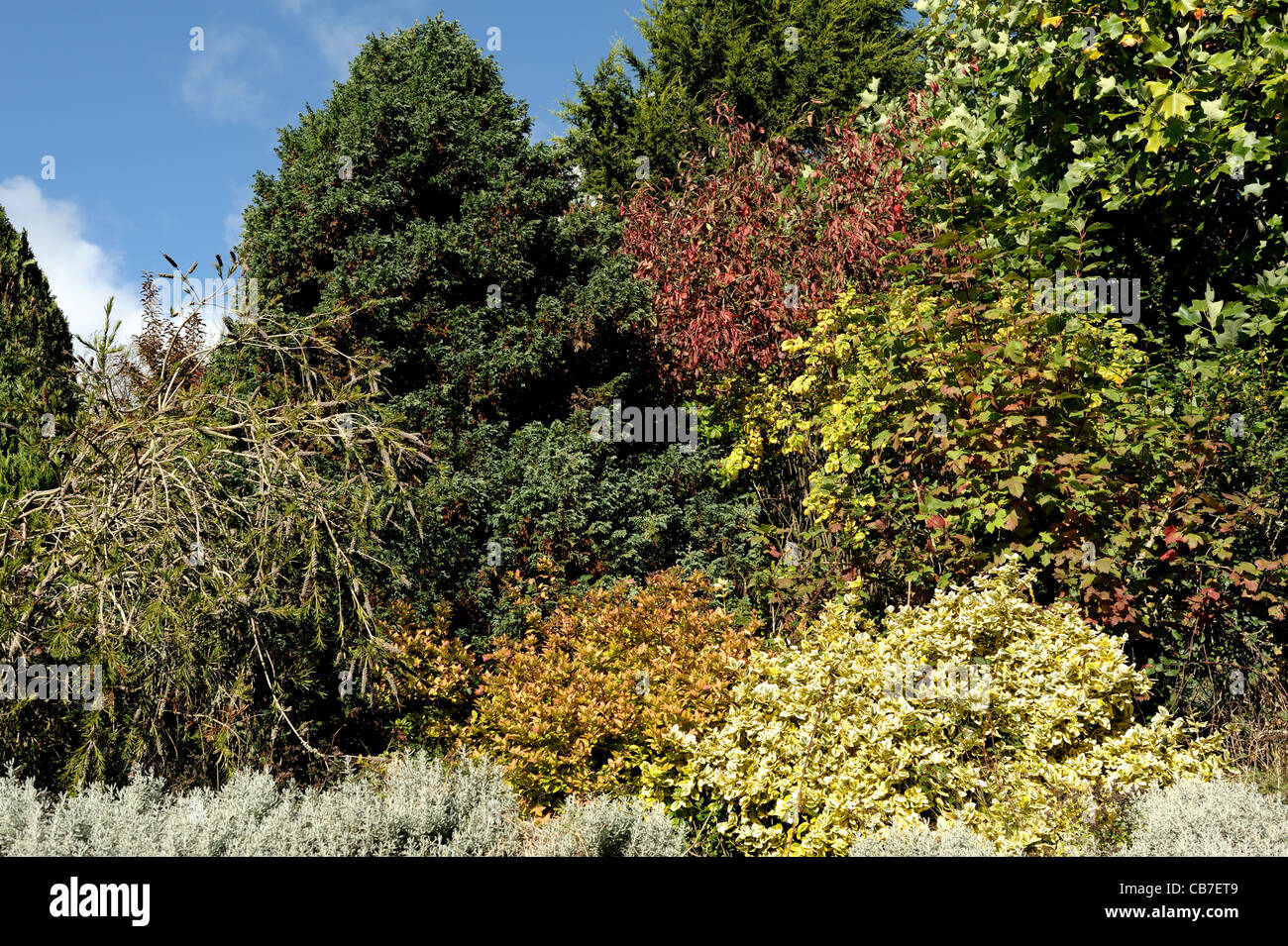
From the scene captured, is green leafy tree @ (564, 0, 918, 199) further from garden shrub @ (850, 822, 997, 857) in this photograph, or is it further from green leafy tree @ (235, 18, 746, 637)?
garden shrub @ (850, 822, 997, 857)

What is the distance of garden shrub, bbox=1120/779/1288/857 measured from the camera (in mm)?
2965

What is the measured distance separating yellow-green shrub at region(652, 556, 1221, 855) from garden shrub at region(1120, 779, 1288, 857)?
0.72ft

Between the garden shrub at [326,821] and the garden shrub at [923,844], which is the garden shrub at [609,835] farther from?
the garden shrub at [923,844]

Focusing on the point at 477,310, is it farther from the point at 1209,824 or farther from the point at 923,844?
the point at 1209,824

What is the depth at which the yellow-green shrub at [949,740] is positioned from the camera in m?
3.69

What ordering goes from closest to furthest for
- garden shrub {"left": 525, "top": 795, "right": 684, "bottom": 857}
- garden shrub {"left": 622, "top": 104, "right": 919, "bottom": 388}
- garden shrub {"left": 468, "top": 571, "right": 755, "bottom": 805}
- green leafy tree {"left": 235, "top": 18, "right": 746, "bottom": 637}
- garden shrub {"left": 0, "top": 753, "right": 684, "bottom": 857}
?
1. garden shrub {"left": 0, "top": 753, "right": 684, "bottom": 857}
2. garden shrub {"left": 525, "top": 795, "right": 684, "bottom": 857}
3. garden shrub {"left": 468, "top": 571, "right": 755, "bottom": 805}
4. green leafy tree {"left": 235, "top": 18, "right": 746, "bottom": 637}
5. garden shrub {"left": 622, "top": 104, "right": 919, "bottom": 388}

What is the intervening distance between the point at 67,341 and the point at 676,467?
4802 millimetres

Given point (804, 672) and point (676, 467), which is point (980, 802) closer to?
point (804, 672)

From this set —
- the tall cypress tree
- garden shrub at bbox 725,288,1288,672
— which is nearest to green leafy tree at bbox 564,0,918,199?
the tall cypress tree

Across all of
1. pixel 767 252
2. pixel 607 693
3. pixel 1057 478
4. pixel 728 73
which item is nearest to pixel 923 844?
pixel 607 693

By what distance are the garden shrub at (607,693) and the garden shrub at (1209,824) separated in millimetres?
1839

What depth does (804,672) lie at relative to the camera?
4195 millimetres

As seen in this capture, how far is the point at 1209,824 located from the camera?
10.0ft

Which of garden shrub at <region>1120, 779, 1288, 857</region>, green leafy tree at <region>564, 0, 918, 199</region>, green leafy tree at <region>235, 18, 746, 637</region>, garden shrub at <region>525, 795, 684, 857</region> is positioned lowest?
garden shrub at <region>525, 795, 684, 857</region>
